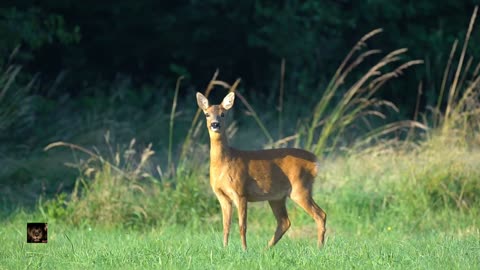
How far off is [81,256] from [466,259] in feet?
9.66

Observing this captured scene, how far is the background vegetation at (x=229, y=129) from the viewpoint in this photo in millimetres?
9594

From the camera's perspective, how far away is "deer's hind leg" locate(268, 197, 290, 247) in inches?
371

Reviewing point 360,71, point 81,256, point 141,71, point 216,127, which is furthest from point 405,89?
point 81,256

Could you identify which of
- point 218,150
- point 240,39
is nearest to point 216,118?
point 218,150

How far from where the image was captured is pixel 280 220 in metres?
9.52

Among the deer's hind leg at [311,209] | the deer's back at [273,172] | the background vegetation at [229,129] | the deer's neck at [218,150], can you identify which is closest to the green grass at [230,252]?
the background vegetation at [229,129]

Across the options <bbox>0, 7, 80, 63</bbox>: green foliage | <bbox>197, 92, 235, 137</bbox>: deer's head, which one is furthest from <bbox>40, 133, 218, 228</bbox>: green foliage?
<bbox>0, 7, 80, 63</bbox>: green foliage

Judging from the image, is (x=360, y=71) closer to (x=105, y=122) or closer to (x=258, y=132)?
(x=258, y=132)

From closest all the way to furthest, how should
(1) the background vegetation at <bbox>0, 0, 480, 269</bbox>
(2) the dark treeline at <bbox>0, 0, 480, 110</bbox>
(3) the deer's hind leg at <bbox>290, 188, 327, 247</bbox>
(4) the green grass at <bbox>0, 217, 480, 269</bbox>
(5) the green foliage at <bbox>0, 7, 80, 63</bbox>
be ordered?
(4) the green grass at <bbox>0, 217, 480, 269</bbox> < (3) the deer's hind leg at <bbox>290, 188, 327, 247</bbox> < (1) the background vegetation at <bbox>0, 0, 480, 269</bbox> < (5) the green foliage at <bbox>0, 7, 80, 63</bbox> < (2) the dark treeline at <bbox>0, 0, 480, 110</bbox>

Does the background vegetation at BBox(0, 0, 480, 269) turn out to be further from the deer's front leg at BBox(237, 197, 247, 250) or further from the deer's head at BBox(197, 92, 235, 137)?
the deer's head at BBox(197, 92, 235, 137)

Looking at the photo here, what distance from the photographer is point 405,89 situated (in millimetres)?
19656

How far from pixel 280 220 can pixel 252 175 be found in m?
0.60

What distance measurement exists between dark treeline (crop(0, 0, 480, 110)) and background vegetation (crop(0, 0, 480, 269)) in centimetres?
3

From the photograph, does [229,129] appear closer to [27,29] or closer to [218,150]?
[218,150]
